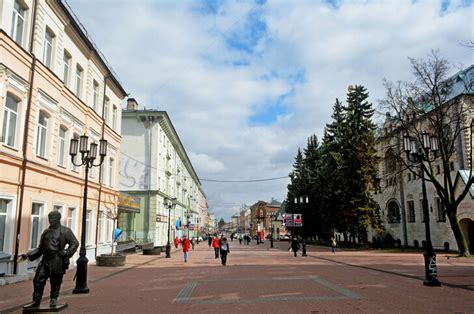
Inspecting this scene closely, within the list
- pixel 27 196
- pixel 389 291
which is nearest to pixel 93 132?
pixel 27 196

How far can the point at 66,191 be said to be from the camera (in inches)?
794

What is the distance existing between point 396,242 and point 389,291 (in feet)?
125

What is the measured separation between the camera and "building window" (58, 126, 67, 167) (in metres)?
Answer: 20.0

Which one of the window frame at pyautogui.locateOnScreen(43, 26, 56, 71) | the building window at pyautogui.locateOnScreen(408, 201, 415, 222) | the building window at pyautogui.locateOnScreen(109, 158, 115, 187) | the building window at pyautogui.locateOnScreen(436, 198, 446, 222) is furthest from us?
the building window at pyautogui.locateOnScreen(408, 201, 415, 222)

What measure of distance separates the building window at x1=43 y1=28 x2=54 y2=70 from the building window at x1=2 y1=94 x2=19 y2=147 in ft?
11.6

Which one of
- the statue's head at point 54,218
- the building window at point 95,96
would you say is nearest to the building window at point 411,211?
the building window at point 95,96

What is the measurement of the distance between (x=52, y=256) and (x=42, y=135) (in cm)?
1119

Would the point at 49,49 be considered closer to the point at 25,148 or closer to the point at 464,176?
the point at 25,148

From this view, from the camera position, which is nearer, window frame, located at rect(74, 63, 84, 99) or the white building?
window frame, located at rect(74, 63, 84, 99)

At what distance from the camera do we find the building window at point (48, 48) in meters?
17.9

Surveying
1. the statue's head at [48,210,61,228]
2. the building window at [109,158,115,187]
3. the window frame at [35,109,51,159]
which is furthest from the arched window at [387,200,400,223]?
the statue's head at [48,210,61,228]

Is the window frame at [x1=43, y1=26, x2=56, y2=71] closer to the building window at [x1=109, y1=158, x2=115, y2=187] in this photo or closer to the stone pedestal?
the building window at [x1=109, y1=158, x2=115, y2=187]

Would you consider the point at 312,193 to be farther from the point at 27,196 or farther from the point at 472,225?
the point at 27,196

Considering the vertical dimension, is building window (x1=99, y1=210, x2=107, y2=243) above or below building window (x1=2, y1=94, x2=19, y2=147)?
below
